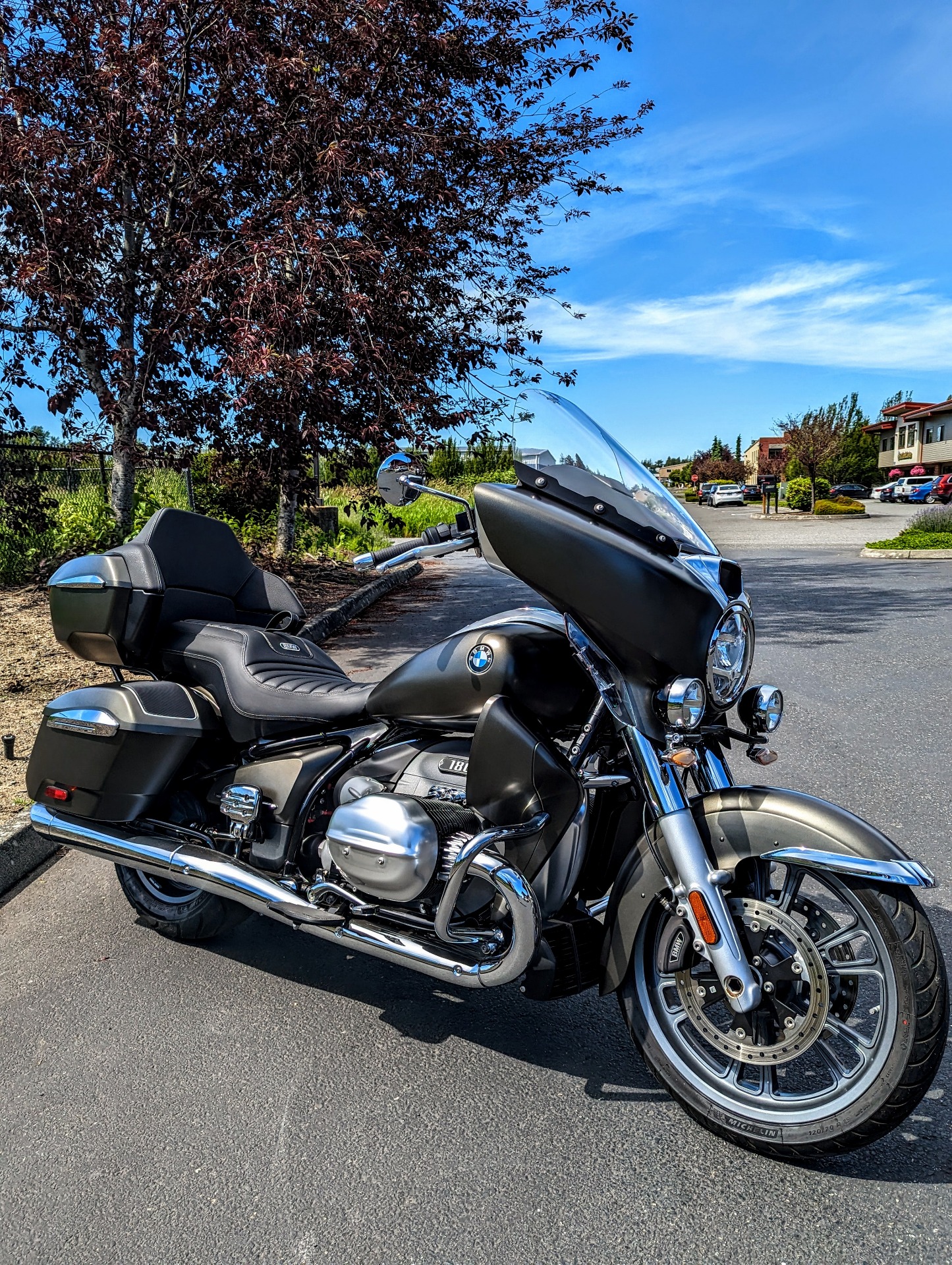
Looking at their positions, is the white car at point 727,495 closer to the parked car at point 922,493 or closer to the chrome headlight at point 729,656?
the parked car at point 922,493

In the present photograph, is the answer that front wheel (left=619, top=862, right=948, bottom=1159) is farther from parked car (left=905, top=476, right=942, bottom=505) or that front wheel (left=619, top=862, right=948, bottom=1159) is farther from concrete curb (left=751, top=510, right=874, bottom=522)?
parked car (left=905, top=476, right=942, bottom=505)

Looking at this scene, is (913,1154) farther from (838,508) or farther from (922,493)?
(922,493)

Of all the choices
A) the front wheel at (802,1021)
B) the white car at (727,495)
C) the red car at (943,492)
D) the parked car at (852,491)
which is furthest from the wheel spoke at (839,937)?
the parked car at (852,491)

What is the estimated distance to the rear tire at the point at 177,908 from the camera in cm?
336

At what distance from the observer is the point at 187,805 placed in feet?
10.9

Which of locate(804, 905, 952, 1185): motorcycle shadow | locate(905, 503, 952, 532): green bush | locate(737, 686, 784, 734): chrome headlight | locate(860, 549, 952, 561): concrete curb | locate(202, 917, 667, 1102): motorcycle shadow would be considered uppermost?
locate(737, 686, 784, 734): chrome headlight

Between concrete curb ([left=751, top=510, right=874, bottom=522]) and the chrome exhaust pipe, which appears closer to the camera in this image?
the chrome exhaust pipe

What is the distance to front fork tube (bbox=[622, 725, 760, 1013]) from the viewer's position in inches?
87.7

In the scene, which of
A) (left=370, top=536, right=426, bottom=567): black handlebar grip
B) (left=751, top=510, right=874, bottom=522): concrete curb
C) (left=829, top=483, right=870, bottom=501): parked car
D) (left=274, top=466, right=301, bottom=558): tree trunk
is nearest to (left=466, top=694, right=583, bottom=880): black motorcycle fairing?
(left=370, top=536, right=426, bottom=567): black handlebar grip

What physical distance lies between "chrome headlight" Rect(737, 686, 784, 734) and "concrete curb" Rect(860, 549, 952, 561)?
1715cm

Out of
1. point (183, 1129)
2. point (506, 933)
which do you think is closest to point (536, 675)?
point (506, 933)

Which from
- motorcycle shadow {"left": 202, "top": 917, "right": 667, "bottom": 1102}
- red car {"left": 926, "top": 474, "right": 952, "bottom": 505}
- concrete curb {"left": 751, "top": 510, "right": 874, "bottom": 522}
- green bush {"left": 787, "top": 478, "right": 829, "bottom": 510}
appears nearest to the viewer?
motorcycle shadow {"left": 202, "top": 917, "right": 667, "bottom": 1102}

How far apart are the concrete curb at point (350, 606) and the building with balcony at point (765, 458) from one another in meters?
49.0

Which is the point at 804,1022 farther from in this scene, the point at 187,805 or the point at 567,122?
the point at 567,122
